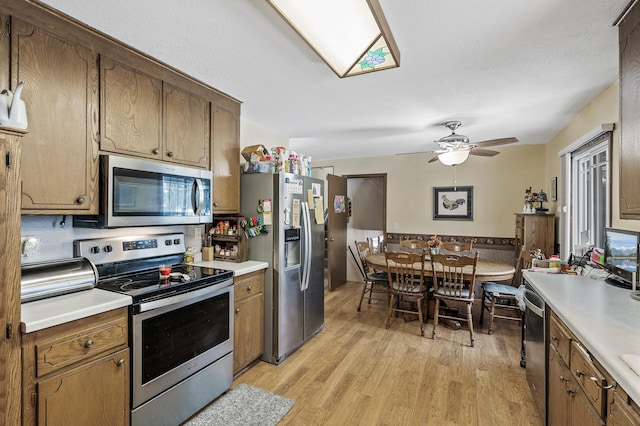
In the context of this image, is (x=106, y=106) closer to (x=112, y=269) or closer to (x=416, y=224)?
(x=112, y=269)

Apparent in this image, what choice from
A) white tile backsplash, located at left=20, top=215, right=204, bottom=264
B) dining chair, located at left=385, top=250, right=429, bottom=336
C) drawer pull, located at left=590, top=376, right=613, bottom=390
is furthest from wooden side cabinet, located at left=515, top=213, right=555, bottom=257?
white tile backsplash, located at left=20, top=215, right=204, bottom=264

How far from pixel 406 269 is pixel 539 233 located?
1.79 meters

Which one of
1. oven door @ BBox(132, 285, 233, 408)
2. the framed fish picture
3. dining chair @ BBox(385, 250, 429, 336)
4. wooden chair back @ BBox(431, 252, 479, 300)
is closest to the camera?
oven door @ BBox(132, 285, 233, 408)

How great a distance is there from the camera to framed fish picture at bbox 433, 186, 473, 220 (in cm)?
486

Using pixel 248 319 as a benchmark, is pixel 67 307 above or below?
above

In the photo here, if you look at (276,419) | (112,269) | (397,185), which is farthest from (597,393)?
(397,185)

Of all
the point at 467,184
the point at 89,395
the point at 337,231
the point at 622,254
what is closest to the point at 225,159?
the point at 89,395

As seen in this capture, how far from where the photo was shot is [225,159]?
2.75m

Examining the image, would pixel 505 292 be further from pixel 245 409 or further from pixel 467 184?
pixel 245 409

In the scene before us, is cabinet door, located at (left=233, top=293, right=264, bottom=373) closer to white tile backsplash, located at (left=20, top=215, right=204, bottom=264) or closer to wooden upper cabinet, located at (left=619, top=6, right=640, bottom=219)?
white tile backsplash, located at (left=20, top=215, right=204, bottom=264)

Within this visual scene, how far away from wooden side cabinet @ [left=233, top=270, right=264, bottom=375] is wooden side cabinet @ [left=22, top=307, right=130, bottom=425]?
896mm

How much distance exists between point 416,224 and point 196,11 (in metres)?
4.46

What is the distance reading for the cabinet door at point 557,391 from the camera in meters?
1.48

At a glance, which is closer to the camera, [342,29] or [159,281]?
[342,29]
